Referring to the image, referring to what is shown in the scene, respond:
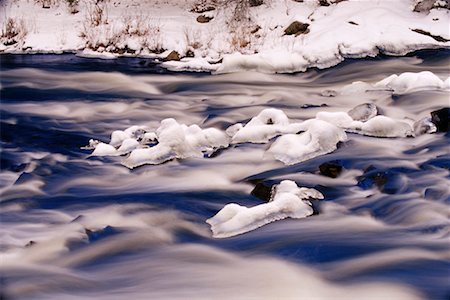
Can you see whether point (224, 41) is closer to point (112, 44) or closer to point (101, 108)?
point (112, 44)

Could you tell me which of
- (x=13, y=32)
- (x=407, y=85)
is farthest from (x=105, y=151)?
(x=13, y=32)

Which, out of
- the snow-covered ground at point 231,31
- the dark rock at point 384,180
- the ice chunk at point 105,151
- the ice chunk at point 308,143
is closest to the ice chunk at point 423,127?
the ice chunk at point 308,143

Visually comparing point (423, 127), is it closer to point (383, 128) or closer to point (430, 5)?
point (383, 128)

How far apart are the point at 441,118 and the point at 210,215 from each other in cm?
309

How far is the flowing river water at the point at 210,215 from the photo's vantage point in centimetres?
296

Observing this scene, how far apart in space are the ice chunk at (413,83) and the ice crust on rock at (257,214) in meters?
3.91

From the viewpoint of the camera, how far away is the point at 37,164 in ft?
18.2

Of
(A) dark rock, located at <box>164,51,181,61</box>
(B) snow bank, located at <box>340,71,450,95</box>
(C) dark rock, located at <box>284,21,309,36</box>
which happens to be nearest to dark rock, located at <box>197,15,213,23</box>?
(A) dark rock, located at <box>164,51,181,61</box>

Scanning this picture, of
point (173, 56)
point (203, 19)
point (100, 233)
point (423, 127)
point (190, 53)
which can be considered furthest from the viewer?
point (203, 19)

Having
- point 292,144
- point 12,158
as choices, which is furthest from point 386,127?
point 12,158

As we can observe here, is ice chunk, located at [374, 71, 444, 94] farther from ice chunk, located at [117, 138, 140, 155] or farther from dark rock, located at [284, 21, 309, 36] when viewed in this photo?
dark rock, located at [284, 21, 309, 36]

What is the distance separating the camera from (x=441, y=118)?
6031 mm

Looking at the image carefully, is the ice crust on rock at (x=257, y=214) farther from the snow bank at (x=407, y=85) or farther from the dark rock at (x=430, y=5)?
the dark rock at (x=430, y=5)

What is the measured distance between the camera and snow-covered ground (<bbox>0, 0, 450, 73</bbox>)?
10.5m
